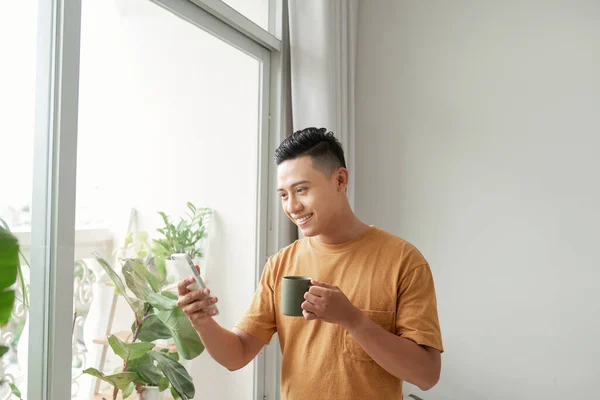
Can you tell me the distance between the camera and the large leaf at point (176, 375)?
3.98ft

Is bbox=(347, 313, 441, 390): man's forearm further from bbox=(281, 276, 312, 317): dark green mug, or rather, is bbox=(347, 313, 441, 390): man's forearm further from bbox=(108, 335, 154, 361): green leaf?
bbox=(108, 335, 154, 361): green leaf

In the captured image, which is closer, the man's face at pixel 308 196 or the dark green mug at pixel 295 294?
the dark green mug at pixel 295 294

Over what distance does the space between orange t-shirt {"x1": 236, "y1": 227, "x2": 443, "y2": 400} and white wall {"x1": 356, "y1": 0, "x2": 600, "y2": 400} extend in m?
1.04

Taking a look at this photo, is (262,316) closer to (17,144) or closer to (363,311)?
(363,311)

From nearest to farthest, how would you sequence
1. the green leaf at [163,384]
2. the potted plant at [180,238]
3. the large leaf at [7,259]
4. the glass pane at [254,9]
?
the large leaf at [7,259]
the green leaf at [163,384]
the potted plant at [180,238]
the glass pane at [254,9]

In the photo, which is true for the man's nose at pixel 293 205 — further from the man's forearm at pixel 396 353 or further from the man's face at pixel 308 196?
the man's forearm at pixel 396 353

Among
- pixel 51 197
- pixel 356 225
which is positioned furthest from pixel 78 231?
pixel 356 225

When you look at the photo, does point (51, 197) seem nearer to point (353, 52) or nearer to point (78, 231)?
point (78, 231)

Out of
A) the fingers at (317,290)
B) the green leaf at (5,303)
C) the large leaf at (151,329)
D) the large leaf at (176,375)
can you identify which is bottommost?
the large leaf at (176,375)

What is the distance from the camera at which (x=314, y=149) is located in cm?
118

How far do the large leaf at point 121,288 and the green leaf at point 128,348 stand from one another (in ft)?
0.33

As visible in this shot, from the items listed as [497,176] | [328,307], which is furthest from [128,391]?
[497,176]

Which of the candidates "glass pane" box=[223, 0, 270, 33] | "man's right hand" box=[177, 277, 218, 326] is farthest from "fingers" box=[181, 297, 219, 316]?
"glass pane" box=[223, 0, 270, 33]

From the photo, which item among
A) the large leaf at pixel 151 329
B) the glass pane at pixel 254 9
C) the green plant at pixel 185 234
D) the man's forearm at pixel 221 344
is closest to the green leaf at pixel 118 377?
the large leaf at pixel 151 329
